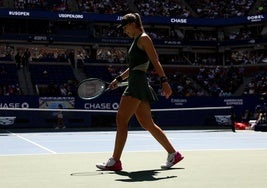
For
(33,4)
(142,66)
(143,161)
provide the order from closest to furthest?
(142,66)
(143,161)
(33,4)

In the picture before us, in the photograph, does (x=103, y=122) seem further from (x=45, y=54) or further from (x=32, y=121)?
(x=45, y=54)

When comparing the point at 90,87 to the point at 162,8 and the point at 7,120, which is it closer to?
the point at 7,120

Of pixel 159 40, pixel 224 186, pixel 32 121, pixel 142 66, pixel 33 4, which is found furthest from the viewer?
pixel 159 40

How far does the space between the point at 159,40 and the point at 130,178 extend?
3377 cm

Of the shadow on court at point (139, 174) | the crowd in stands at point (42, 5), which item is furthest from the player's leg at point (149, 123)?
the crowd in stands at point (42, 5)

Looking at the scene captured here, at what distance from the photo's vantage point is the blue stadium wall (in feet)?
81.5

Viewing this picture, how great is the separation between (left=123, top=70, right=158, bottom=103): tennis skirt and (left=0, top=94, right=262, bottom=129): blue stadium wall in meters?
18.8

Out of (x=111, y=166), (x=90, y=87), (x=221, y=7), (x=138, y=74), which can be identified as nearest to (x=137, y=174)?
(x=111, y=166)

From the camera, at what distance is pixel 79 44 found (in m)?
37.1

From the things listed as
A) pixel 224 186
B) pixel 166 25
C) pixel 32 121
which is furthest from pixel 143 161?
pixel 166 25

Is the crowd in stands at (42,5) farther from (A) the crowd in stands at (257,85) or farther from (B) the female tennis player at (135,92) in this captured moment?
(B) the female tennis player at (135,92)

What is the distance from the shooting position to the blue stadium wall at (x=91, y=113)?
24.8 metres

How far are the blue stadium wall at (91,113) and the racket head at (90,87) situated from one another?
17.3 m

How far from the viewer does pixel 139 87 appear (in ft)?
20.1
